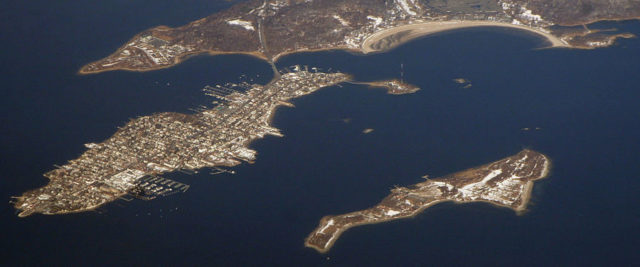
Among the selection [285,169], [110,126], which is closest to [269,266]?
[285,169]

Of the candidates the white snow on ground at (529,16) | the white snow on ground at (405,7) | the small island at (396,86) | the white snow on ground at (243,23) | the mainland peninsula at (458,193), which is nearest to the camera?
the mainland peninsula at (458,193)

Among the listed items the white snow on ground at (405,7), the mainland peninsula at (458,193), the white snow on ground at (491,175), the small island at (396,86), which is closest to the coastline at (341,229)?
the mainland peninsula at (458,193)

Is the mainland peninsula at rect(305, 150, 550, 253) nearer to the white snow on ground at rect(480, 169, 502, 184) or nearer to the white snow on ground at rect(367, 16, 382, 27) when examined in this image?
the white snow on ground at rect(480, 169, 502, 184)

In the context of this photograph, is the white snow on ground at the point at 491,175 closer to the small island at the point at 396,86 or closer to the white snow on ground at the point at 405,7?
the small island at the point at 396,86

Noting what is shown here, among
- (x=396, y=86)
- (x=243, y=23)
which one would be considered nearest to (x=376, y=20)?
(x=243, y=23)

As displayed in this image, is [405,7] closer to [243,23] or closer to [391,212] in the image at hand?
[243,23]
